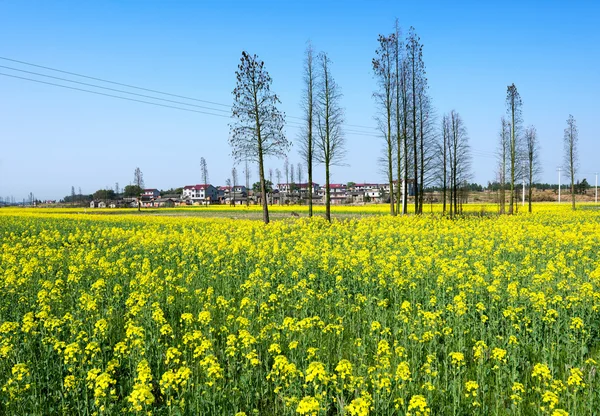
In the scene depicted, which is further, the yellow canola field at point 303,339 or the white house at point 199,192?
the white house at point 199,192

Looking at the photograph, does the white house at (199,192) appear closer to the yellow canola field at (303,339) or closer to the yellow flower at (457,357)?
the yellow canola field at (303,339)

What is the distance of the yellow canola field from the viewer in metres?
5.47

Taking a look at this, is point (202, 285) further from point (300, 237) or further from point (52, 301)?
point (300, 237)

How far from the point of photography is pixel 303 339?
7289mm

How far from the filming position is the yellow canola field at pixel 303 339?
5473mm

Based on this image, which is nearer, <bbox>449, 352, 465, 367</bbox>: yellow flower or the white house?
<bbox>449, 352, 465, 367</bbox>: yellow flower

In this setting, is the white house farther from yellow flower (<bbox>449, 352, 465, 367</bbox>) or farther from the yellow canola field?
yellow flower (<bbox>449, 352, 465, 367</bbox>)

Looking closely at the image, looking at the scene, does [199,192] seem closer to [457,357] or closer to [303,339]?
[303,339]

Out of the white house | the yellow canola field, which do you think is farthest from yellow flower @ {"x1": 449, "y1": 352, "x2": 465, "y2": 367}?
the white house

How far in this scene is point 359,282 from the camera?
1146 centimetres

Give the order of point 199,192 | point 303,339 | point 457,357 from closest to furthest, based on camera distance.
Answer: point 457,357 < point 303,339 < point 199,192

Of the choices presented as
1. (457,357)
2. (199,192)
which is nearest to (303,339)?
(457,357)

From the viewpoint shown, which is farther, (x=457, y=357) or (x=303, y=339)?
(x=303, y=339)

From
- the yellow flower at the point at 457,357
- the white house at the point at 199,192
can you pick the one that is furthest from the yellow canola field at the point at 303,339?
the white house at the point at 199,192
